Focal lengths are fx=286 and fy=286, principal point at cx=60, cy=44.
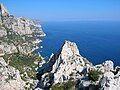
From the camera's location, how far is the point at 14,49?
295ft

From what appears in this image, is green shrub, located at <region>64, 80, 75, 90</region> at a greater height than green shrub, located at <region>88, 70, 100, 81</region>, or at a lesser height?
lesser

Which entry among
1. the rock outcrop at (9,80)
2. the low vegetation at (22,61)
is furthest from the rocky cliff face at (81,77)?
the low vegetation at (22,61)

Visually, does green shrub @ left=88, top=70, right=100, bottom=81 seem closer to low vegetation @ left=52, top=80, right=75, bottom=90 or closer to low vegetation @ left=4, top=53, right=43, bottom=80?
low vegetation @ left=52, top=80, right=75, bottom=90

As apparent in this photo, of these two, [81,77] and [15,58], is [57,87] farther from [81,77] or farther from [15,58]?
[15,58]

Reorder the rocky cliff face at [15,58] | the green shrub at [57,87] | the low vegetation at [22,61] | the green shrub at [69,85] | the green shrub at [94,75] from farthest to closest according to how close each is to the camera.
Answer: the low vegetation at [22,61] → the rocky cliff face at [15,58] → the green shrub at [57,87] → the green shrub at [69,85] → the green shrub at [94,75]

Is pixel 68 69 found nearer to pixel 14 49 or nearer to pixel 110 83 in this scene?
pixel 110 83

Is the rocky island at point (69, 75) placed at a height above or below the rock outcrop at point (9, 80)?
above

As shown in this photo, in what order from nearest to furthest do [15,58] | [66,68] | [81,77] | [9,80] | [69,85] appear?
[69,85], [81,77], [66,68], [9,80], [15,58]

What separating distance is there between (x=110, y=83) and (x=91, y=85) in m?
2.32

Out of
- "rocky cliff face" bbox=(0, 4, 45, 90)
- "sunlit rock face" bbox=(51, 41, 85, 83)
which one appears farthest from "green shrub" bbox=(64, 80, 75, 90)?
"rocky cliff face" bbox=(0, 4, 45, 90)

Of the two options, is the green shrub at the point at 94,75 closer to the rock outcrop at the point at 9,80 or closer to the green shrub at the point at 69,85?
the green shrub at the point at 69,85

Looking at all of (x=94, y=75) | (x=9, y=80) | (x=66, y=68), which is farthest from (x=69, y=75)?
(x=9, y=80)

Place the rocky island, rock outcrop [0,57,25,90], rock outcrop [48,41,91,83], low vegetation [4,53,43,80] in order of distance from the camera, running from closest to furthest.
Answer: the rocky island, rock outcrop [48,41,91,83], rock outcrop [0,57,25,90], low vegetation [4,53,43,80]

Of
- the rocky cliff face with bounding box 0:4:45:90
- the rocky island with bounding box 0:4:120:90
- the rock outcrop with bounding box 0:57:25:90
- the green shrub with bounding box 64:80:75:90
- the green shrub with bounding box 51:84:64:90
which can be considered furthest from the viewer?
the rocky cliff face with bounding box 0:4:45:90
